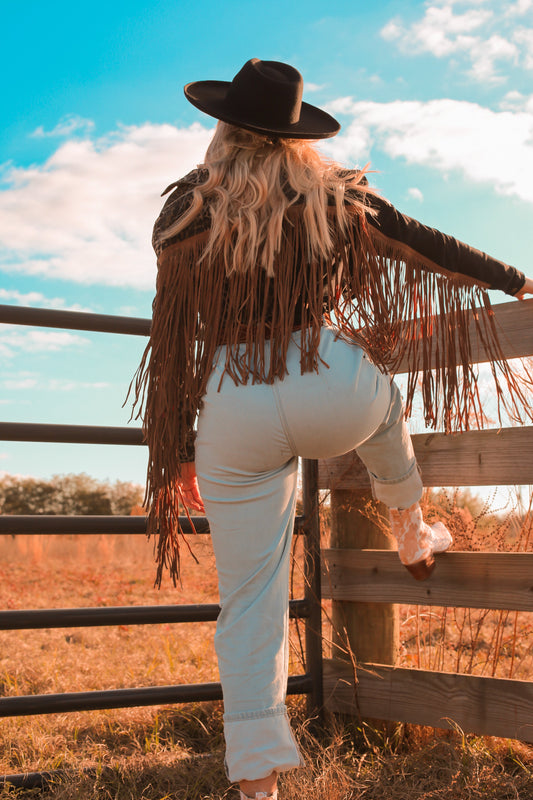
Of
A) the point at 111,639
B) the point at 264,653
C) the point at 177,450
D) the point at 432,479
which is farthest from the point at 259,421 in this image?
the point at 111,639

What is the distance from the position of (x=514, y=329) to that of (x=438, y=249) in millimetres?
516

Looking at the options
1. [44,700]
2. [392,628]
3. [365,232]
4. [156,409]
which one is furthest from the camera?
[392,628]

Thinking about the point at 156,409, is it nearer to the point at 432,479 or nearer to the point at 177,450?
the point at 177,450

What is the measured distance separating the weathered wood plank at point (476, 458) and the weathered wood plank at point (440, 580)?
0.75 ft

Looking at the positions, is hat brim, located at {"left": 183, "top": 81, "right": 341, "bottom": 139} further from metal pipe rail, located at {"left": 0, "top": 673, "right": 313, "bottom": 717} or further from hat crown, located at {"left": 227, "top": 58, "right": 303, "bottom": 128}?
metal pipe rail, located at {"left": 0, "top": 673, "right": 313, "bottom": 717}

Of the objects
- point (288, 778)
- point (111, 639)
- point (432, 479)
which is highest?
point (432, 479)

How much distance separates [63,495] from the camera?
49.9 feet

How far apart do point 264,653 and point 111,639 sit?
10.4 ft

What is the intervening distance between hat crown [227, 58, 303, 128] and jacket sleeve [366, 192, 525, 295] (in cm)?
26

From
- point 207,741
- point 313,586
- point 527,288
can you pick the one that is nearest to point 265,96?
point 527,288

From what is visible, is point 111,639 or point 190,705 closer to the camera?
point 190,705

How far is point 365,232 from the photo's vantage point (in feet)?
4.85

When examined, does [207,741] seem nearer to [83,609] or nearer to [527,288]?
[83,609]

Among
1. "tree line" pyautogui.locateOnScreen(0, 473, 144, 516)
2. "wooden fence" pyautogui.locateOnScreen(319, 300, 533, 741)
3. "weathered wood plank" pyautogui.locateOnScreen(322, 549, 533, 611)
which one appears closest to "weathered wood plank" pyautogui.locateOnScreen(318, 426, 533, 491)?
"wooden fence" pyautogui.locateOnScreen(319, 300, 533, 741)
